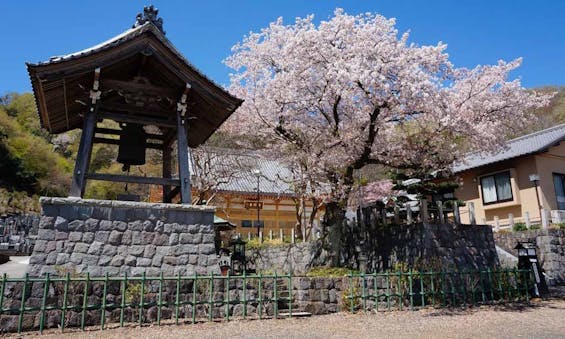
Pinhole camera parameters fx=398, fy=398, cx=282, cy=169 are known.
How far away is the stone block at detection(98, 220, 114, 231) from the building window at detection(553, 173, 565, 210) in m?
21.3

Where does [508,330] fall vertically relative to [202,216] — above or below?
below

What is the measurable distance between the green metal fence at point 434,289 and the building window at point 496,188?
36.1 ft

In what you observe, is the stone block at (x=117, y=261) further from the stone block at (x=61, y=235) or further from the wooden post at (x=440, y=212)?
the wooden post at (x=440, y=212)

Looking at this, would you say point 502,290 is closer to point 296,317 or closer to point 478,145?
point 478,145

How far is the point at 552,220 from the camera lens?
59.8ft

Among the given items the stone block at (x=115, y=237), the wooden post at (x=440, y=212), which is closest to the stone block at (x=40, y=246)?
the stone block at (x=115, y=237)

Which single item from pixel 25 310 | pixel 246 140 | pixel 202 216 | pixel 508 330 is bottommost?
pixel 508 330

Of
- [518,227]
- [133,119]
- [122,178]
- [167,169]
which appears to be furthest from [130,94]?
[518,227]

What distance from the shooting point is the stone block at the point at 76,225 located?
8406 millimetres

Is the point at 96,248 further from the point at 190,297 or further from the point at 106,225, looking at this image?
the point at 190,297

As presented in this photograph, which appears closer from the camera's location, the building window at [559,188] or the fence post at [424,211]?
the fence post at [424,211]

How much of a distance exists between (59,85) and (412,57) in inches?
349

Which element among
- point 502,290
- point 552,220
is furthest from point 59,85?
point 552,220

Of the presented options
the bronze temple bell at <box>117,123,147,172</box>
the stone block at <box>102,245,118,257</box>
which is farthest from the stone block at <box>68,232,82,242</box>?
the bronze temple bell at <box>117,123,147,172</box>
